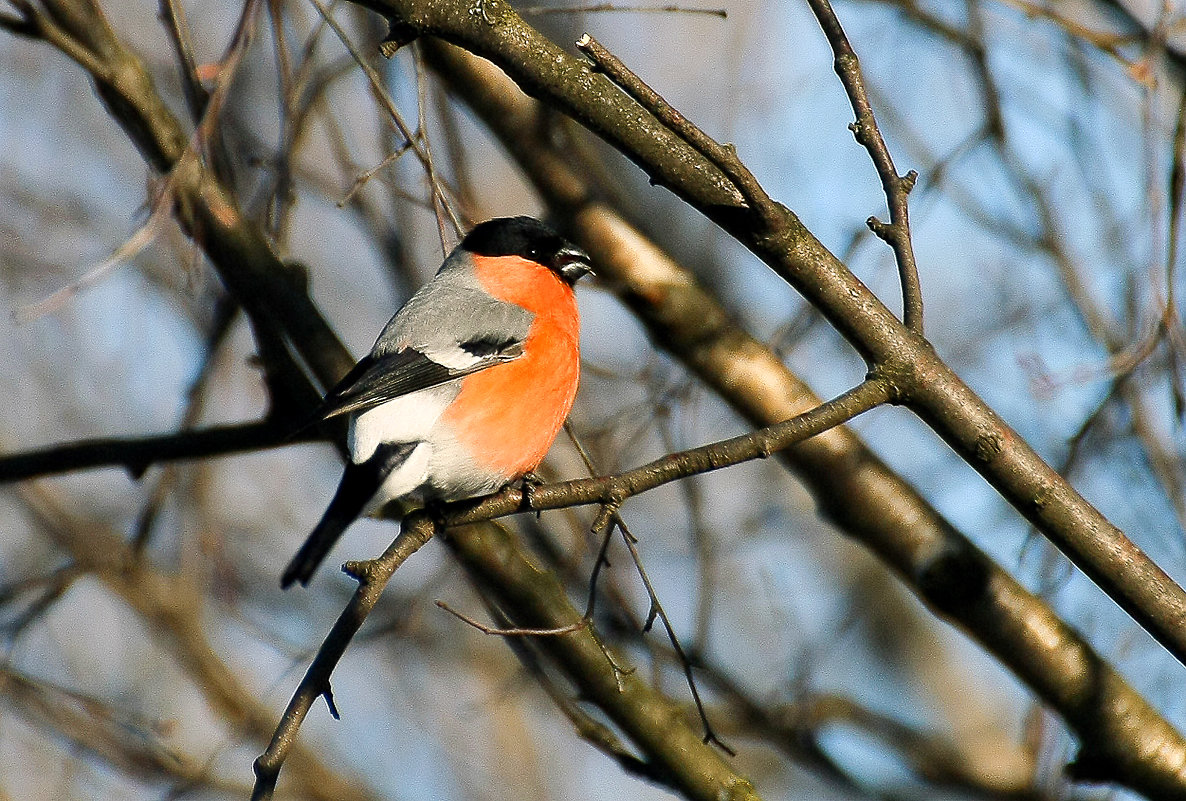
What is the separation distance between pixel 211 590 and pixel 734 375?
2509 millimetres

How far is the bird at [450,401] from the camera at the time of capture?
3010 millimetres

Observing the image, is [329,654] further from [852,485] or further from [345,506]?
[852,485]

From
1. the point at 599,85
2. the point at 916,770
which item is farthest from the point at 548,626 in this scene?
the point at 916,770

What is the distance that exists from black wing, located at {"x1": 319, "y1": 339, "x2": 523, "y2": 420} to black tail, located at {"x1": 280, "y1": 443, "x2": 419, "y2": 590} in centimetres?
15

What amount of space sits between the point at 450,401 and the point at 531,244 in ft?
2.85

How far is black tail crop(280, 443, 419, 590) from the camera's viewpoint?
2.79m

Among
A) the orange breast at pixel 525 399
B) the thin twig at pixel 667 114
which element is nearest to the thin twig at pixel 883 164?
the thin twig at pixel 667 114

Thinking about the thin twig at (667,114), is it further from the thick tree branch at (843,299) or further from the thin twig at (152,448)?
the thin twig at (152,448)

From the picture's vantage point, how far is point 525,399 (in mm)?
3322

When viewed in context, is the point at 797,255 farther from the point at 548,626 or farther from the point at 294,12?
the point at 294,12

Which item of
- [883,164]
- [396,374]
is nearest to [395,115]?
[396,374]

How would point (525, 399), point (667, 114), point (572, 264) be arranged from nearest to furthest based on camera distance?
1. point (667, 114)
2. point (525, 399)
3. point (572, 264)

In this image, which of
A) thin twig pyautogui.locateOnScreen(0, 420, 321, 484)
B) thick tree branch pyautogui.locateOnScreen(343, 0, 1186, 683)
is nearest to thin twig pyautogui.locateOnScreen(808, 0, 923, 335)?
thick tree branch pyautogui.locateOnScreen(343, 0, 1186, 683)

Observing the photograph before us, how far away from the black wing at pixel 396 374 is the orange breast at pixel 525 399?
0.12ft
